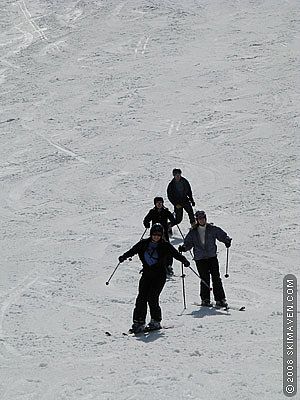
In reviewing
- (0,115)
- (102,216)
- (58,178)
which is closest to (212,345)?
(102,216)

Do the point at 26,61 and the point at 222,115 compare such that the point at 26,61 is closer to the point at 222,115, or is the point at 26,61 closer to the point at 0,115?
the point at 0,115

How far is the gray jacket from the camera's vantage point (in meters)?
11.8

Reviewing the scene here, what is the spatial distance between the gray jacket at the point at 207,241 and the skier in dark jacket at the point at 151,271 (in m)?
1.07

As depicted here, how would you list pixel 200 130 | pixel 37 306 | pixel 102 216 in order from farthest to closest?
pixel 200 130 → pixel 102 216 → pixel 37 306

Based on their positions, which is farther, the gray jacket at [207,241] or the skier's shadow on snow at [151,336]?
the gray jacket at [207,241]

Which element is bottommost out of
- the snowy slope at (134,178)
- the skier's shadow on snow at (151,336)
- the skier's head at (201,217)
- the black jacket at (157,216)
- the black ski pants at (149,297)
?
the snowy slope at (134,178)

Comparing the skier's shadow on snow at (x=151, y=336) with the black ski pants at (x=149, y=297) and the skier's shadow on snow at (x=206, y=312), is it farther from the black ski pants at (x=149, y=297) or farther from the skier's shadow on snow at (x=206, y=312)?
the skier's shadow on snow at (x=206, y=312)

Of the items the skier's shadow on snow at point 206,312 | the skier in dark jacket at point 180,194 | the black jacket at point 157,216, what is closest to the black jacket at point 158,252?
the skier's shadow on snow at point 206,312

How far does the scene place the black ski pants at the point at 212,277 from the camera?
11.8 m

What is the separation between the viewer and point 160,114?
90.1 ft

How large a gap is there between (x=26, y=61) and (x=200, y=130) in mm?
12941

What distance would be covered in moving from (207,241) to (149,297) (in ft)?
4.83

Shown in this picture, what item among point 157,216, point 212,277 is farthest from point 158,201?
point 212,277

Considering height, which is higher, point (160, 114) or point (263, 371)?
point (263, 371)
